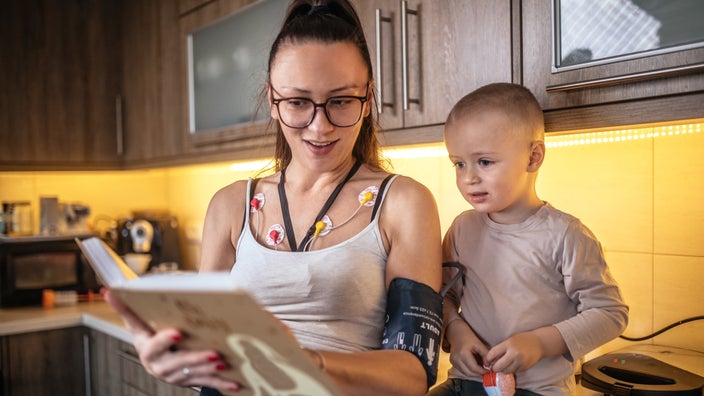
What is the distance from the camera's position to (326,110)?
104cm

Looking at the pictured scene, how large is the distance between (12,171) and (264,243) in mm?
1762

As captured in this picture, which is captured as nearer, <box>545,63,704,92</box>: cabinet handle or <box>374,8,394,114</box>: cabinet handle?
<box>545,63,704,92</box>: cabinet handle

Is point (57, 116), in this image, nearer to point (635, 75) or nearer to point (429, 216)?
point (429, 216)

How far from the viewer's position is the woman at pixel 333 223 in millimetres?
1010

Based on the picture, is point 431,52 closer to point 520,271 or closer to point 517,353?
point 520,271

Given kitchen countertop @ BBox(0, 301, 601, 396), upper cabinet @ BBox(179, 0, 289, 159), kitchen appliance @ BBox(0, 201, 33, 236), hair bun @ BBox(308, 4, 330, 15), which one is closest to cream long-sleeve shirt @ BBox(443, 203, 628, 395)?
hair bun @ BBox(308, 4, 330, 15)

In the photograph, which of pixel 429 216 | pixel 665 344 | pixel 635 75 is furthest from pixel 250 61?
pixel 665 344

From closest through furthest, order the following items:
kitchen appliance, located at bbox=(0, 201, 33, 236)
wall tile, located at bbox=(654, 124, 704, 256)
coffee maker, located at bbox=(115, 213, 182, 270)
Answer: wall tile, located at bbox=(654, 124, 704, 256), kitchen appliance, located at bbox=(0, 201, 33, 236), coffee maker, located at bbox=(115, 213, 182, 270)

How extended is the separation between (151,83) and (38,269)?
33.7 inches

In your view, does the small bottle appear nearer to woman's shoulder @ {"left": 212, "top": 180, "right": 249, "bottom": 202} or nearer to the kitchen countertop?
woman's shoulder @ {"left": 212, "top": 180, "right": 249, "bottom": 202}

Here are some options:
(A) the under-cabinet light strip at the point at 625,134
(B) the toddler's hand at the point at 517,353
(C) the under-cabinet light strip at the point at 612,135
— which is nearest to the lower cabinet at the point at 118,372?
(C) the under-cabinet light strip at the point at 612,135

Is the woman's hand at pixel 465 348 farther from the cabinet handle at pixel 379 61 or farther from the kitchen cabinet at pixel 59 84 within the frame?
the kitchen cabinet at pixel 59 84

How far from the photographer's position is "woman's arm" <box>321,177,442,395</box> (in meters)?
0.88

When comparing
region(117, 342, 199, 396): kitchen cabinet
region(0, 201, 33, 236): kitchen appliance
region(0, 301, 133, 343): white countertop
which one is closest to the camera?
region(117, 342, 199, 396): kitchen cabinet
